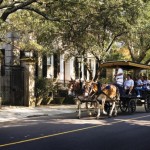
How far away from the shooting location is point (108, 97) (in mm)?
22234

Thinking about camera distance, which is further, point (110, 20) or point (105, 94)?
point (110, 20)

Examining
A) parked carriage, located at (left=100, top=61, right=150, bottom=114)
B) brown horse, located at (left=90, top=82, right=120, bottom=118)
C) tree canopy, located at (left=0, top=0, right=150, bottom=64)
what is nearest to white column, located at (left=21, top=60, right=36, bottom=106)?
tree canopy, located at (left=0, top=0, right=150, bottom=64)

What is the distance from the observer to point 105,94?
2209 cm

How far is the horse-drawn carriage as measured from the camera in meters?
21.6

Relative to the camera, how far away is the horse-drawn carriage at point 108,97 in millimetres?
21562

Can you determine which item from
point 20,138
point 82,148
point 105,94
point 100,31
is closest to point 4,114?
point 105,94

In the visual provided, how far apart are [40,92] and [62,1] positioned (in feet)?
38.3

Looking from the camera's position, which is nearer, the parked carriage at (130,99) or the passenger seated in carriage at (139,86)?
the parked carriage at (130,99)

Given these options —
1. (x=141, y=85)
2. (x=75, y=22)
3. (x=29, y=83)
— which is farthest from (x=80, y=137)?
(x=29, y=83)

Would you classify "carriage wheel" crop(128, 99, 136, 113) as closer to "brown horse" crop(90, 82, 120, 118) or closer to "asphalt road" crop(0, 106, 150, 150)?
"brown horse" crop(90, 82, 120, 118)

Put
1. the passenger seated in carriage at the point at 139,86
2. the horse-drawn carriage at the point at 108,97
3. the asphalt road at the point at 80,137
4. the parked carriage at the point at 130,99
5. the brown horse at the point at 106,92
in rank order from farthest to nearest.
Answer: the passenger seated in carriage at the point at 139,86 → the parked carriage at the point at 130,99 → the brown horse at the point at 106,92 → the horse-drawn carriage at the point at 108,97 → the asphalt road at the point at 80,137

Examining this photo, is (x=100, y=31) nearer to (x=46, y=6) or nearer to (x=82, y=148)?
(x=46, y=6)

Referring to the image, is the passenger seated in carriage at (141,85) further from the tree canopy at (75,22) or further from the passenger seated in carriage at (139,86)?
the tree canopy at (75,22)

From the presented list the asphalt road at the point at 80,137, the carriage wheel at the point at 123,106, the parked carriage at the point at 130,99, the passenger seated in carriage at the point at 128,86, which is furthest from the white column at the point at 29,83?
the asphalt road at the point at 80,137
